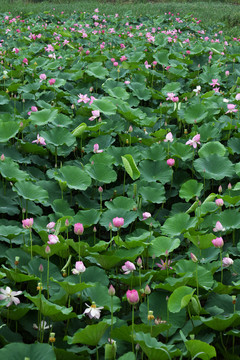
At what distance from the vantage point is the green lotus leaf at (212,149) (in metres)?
2.33

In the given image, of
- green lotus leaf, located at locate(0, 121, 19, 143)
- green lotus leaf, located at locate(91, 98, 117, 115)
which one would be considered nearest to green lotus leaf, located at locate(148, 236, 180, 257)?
green lotus leaf, located at locate(0, 121, 19, 143)

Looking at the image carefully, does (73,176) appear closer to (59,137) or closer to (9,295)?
(59,137)

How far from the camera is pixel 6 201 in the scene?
1999 millimetres

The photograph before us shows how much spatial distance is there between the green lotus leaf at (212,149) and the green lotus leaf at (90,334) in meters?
1.32

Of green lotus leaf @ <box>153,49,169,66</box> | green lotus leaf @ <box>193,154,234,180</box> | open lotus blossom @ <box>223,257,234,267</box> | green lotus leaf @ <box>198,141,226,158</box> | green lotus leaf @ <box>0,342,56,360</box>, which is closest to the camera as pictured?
green lotus leaf @ <box>0,342,56,360</box>

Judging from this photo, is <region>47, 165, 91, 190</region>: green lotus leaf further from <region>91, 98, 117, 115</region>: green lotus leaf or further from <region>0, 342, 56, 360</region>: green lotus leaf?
<region>0, 342, 56, 360</region>: green lotus leaf

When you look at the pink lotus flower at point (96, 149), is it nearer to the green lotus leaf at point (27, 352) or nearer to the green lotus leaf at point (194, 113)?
the green lotus leaf at point (194, 113)

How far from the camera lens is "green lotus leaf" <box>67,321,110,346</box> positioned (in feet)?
3.93

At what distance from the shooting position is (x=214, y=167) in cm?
227

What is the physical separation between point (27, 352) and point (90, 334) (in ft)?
0.58

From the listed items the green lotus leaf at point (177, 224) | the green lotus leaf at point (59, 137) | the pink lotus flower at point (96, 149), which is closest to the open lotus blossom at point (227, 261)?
the green lotus leaf at point (177, 224)

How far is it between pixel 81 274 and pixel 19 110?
1655 mm

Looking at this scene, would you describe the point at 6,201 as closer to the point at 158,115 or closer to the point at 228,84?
the point at 158,115

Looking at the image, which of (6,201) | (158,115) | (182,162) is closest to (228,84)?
(158,115)
